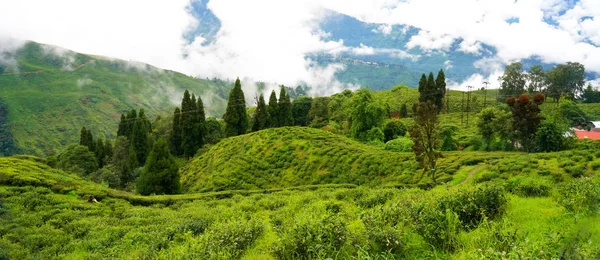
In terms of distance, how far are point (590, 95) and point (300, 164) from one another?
98250mm

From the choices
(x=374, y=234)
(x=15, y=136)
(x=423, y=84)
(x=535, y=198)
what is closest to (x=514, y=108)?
(x=535, y=198)

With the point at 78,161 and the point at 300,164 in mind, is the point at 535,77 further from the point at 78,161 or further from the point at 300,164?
the point at 78,161

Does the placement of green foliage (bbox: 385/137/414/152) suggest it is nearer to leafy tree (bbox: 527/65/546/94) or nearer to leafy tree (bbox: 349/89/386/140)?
leafy tree (bbox: 349/89/386/140)

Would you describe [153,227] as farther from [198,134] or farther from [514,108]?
[198,134]

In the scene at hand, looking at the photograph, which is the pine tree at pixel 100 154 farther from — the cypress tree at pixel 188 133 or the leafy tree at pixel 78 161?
the cypress tree at pixel 188 133

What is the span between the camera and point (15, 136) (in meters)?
156

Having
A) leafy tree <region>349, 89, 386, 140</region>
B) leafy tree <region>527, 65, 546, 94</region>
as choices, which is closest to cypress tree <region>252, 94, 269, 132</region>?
leafy tree <region>349, 89, 386, 140</region>

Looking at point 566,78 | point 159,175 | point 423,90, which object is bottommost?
point 159,175

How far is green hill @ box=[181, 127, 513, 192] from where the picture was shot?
27.2 metres

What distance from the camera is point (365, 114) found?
45156 mm

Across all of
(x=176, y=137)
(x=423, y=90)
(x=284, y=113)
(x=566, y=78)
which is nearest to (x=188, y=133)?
(x=176, y=137)

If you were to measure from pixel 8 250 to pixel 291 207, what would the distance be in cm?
906

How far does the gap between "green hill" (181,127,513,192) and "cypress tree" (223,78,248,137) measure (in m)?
15.6

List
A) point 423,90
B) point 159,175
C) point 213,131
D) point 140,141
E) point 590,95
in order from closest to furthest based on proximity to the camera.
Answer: point 159,175, point 140,141, point 213,131, point 423,90, point 590,95
